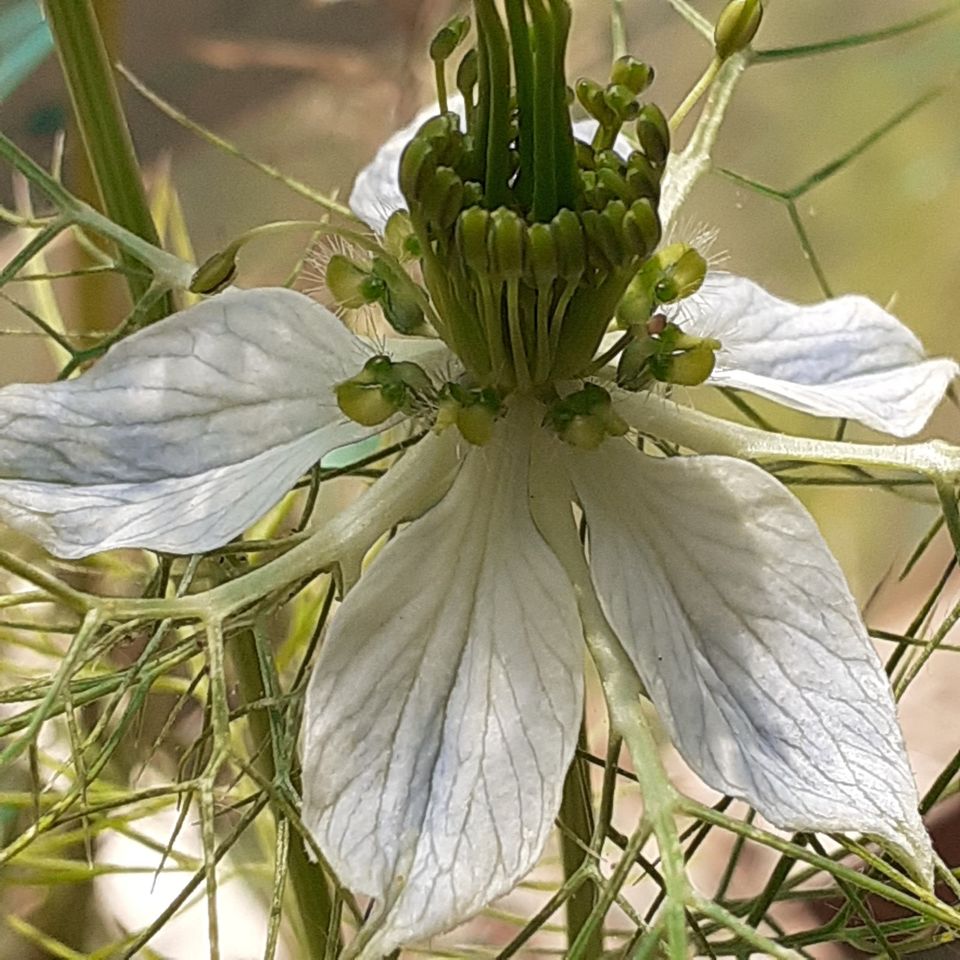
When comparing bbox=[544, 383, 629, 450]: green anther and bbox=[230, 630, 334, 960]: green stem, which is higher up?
bbox=[544, 383, 629, 450]: green anther

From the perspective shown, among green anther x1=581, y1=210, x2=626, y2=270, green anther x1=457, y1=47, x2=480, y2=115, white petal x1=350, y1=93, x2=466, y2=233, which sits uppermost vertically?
green anther x1=457, y1=47, x2=480, y2=115

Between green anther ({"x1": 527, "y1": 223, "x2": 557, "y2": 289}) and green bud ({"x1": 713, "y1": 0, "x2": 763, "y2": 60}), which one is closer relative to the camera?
green anther ({"x1": 527, "y1": 223, "x2": 557, "y2": 289})

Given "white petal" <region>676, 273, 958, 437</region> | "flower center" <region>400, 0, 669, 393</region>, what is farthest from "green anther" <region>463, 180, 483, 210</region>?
"white petal" <region>676, 273, 958, 437</region>

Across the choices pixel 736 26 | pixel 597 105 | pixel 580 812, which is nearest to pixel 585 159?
pixel 597 105

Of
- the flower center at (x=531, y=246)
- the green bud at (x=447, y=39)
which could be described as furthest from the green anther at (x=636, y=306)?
the green bud at (x=447, y=39)

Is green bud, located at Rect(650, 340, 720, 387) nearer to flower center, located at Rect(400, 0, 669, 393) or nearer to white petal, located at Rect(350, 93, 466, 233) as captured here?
flower center, located at Rect(400, 0, 669, 393)

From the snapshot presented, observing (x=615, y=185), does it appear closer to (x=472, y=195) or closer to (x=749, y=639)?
(x=472, y=195)
